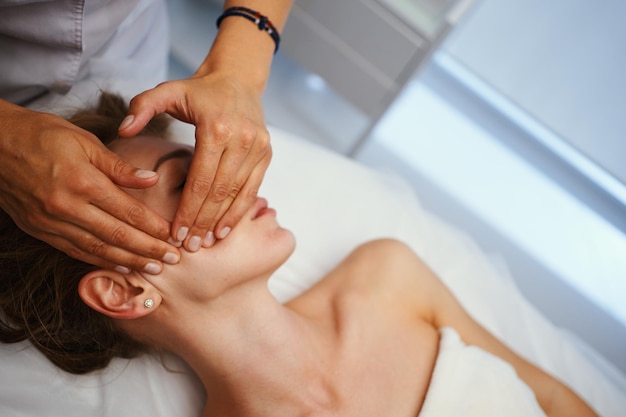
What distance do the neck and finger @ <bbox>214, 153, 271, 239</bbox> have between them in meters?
0.15

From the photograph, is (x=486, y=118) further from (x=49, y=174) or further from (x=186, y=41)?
(x=49, y=174)

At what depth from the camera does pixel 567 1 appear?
1680 millimetres

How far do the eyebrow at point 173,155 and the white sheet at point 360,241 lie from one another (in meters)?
0.47

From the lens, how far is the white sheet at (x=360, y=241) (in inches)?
44.0

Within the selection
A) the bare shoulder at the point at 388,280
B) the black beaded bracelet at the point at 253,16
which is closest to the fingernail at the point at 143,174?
the black beaded bracelet at the point at 253,16

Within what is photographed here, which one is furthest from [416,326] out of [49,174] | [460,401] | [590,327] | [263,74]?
[590,327]

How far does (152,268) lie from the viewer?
82 cm

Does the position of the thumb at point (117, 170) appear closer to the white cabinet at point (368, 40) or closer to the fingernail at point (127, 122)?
the fingernail at point (127, 122)

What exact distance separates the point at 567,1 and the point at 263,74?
127cm

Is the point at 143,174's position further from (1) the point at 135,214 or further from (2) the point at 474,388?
(2) the point at 474,388

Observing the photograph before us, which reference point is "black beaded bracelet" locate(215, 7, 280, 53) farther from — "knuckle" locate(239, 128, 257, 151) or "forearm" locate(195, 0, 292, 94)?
"knuckle" locate(239, 128, 257, 151)

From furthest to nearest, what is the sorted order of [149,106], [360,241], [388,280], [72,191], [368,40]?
[368,40] < [360,241] < [388,280] < [149,106] < [72,191]

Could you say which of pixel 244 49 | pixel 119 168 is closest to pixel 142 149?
pixel 119 168

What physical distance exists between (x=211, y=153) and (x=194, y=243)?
0.54 ft
